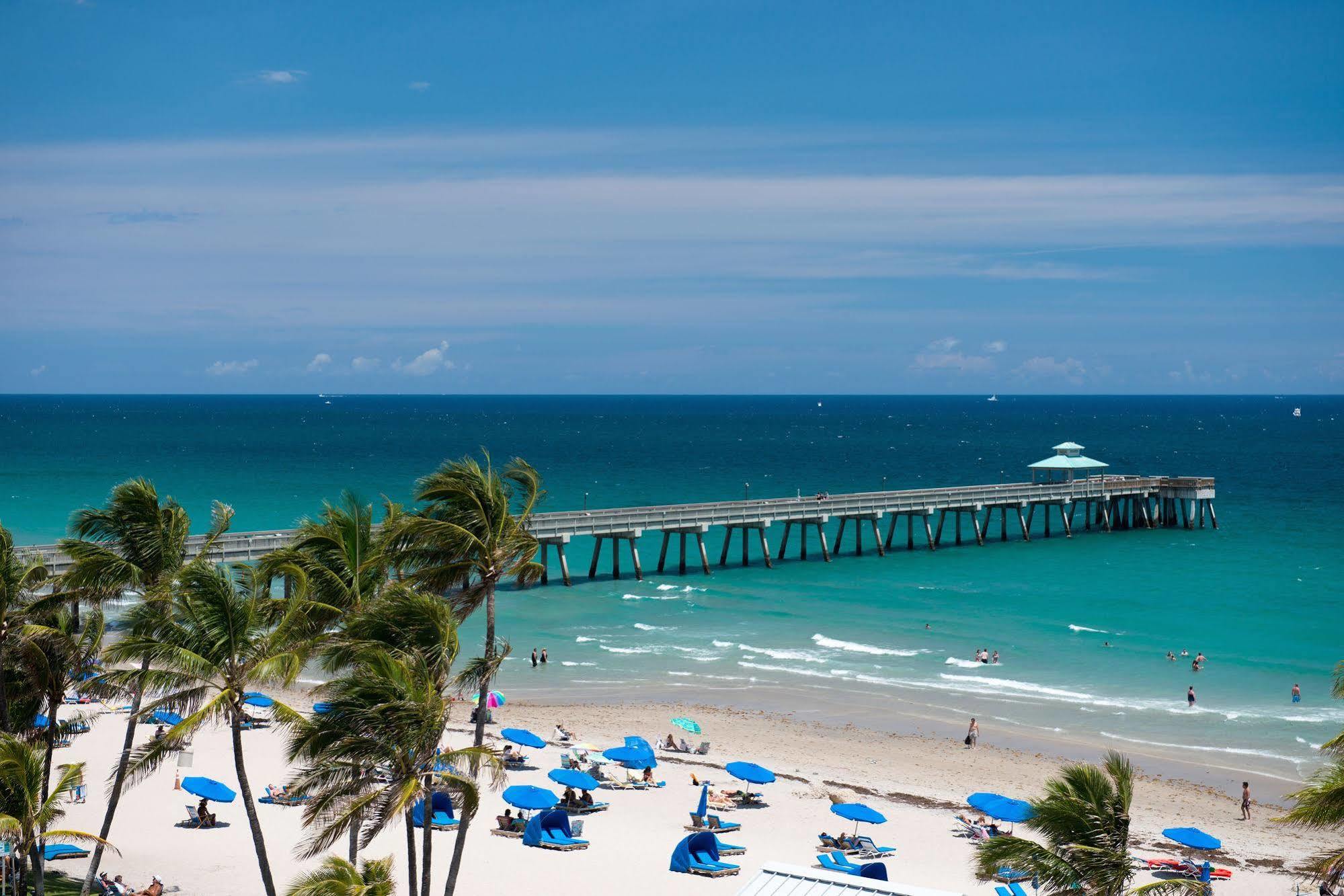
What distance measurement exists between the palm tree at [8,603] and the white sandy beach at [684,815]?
5238mm

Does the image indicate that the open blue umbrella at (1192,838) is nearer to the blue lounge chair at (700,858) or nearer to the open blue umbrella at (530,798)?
the blue lounge chair at (700,858)

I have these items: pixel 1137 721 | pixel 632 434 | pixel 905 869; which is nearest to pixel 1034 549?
pixel 1137 721

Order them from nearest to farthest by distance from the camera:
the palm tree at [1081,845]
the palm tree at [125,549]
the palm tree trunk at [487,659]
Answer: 1. the palm tree at [1081,845]
2. the palm tree trunk at [487,659]
3. the palm tree at [125,549]

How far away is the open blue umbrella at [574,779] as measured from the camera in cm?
2586

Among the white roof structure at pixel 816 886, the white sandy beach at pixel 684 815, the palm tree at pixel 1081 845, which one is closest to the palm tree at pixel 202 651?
the white roof structure at pixel 816 886

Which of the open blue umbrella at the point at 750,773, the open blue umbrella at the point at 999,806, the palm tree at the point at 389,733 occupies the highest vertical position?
the palm tree at the point at 389,733

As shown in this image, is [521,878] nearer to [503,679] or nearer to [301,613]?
[301,613]

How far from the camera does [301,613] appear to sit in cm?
1691

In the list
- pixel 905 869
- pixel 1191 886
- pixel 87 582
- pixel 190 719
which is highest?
pixel 87 582

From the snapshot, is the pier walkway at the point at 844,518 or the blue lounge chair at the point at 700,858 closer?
the blue lounge chair at the point at 700,858

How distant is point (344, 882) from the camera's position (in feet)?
43.7

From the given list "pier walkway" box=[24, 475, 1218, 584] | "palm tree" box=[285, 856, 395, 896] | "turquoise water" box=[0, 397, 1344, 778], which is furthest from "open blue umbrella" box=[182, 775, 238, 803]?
"pier walkway" box=[24, 475, 1218, 584]

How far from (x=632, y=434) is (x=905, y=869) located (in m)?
174

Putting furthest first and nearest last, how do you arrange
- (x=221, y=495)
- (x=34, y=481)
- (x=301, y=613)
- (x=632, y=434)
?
(x=632, y=434)
(x=34, y=481)
(x=221, y=495)
(x=301, y=613)
